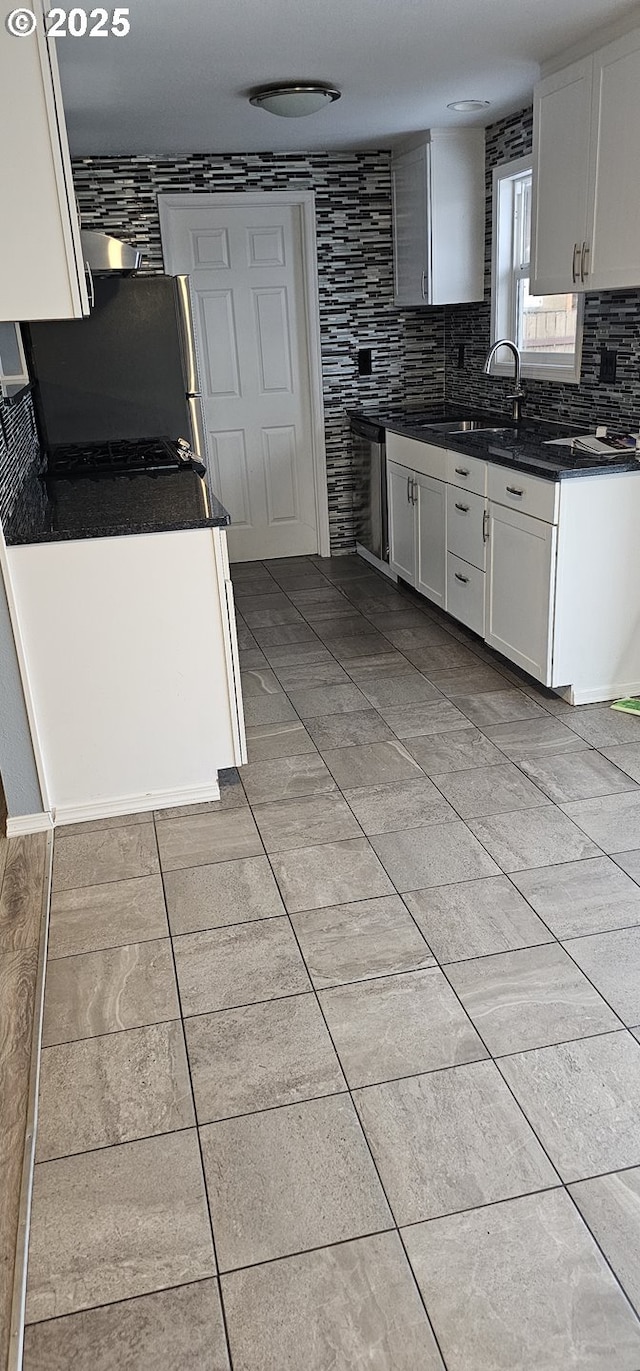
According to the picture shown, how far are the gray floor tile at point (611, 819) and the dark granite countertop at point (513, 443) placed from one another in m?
1.06

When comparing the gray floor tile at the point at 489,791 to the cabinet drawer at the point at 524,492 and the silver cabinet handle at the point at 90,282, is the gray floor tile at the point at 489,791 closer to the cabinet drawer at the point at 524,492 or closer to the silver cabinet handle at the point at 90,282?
the cabinet drawer at the point at 524,492

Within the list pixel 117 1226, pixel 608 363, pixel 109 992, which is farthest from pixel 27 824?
pixel 608 363

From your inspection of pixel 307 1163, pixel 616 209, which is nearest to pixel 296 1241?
pixel 307 1163

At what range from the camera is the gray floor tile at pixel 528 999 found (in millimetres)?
1969

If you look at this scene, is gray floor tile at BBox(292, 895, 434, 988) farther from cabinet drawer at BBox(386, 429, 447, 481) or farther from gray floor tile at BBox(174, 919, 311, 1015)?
cabinet drawer at BBox(386, 429, 447, 481)

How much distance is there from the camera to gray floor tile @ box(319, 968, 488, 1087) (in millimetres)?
1913

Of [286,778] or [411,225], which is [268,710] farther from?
[411,225]

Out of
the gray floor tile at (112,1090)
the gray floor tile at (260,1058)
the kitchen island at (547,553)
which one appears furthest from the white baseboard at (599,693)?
the gray floor tile at (112,1090)

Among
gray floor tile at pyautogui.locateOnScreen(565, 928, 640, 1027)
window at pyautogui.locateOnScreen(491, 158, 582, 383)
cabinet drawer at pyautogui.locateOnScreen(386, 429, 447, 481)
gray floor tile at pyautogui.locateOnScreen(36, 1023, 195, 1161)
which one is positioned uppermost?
window at pyautogui.locateOnScreen(491, 158, 582, 383)

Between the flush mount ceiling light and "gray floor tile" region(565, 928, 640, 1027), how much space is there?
3.24m

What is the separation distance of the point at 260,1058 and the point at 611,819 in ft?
4.22

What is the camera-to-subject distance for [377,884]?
2.54 meters

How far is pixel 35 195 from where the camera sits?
241 cm

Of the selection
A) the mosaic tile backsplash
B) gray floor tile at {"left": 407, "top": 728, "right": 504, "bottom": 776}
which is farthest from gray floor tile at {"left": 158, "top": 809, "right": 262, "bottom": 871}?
the mosaic tile backsplash
